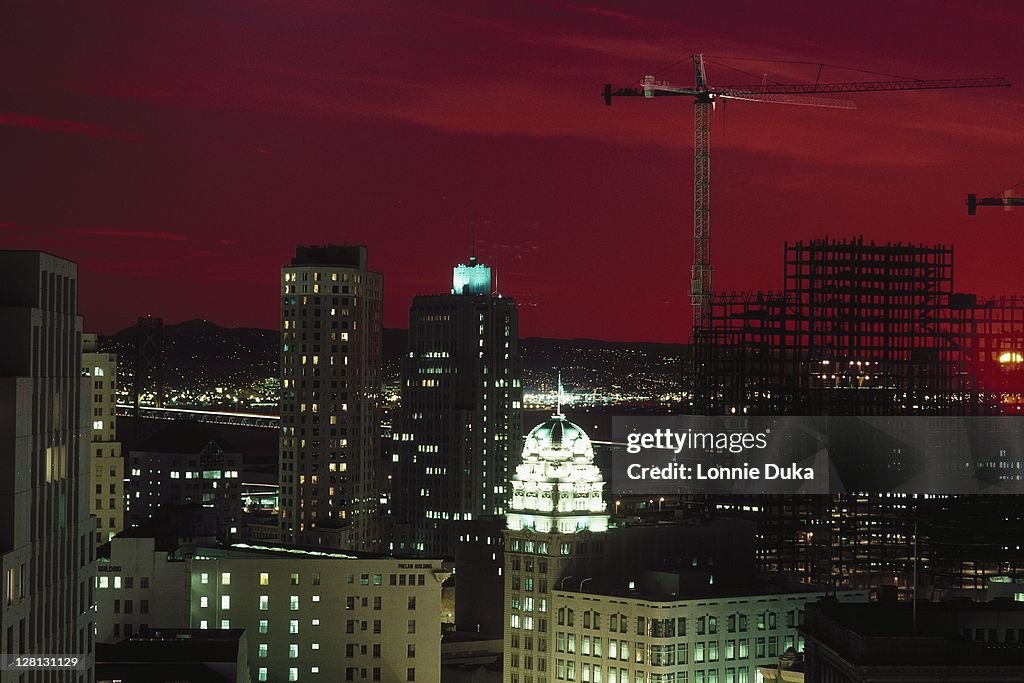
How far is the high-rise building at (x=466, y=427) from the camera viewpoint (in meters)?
194

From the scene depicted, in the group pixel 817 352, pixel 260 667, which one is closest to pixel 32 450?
pixel 260 667

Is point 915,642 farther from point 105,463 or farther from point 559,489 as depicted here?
point 105,463

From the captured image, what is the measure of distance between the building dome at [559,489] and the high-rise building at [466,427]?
61.3 meters

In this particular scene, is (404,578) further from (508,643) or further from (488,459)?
(488,459)

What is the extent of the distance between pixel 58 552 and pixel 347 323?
13655 centimetres

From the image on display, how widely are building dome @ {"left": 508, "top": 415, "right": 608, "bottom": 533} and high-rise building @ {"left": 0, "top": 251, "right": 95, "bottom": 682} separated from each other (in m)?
78.8

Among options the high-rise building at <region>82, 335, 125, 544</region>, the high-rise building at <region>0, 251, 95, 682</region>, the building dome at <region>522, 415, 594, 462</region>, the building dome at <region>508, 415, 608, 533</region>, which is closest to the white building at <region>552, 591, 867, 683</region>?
the building dome at <region>508, 415, 608, 533</region>

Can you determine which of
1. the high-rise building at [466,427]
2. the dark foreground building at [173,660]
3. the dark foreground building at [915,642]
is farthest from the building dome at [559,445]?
the high-rise building at [466,427]

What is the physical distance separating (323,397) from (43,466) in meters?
138

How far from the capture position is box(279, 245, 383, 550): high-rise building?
184000 millimetres

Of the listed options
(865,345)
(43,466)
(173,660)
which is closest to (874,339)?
(865,345)

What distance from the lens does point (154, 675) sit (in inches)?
3406

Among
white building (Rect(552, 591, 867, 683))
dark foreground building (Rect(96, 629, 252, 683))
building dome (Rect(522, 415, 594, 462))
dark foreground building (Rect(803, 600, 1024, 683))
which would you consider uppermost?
building dome (Rect(522, 415, 594, 462))

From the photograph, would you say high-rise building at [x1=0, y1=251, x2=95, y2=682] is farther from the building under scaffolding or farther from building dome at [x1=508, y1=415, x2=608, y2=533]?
the building under scaffolding
